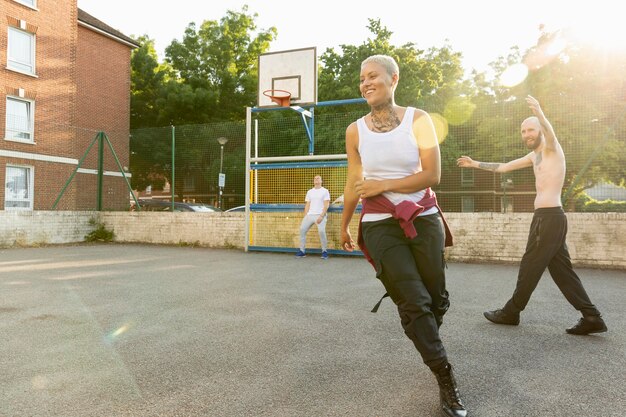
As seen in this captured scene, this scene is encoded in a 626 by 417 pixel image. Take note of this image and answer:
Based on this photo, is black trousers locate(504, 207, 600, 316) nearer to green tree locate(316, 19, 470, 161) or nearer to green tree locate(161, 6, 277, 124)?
green tree locate(316, 19, 470, 161)

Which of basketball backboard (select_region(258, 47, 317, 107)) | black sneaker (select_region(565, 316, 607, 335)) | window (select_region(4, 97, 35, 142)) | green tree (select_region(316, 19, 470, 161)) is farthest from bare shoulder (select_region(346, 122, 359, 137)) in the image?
green tree (select_region(316, 19, 470, 161))

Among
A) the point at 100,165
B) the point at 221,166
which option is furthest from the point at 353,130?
the point at 100,165

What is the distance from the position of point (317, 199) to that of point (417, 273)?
8524 mm

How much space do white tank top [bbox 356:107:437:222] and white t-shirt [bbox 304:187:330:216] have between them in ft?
27.2

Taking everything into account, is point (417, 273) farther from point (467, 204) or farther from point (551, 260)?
point (467, 204)

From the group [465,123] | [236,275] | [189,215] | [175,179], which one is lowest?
[236,275]

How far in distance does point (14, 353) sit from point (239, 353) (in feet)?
Result: 5.27

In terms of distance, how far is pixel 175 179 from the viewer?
46.5 ft

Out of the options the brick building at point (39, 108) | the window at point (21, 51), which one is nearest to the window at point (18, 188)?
the brick building at point (39, 108)

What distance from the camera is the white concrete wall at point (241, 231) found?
30.9ft

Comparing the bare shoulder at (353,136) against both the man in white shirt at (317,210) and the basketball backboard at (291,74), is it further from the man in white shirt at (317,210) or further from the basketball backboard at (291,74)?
the basketball backboard at (291,74)

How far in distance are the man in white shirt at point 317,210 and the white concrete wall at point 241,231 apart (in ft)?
1.78

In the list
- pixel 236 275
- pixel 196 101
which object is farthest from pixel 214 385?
pixel 196 101

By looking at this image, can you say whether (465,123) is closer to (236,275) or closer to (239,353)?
(236,275)
